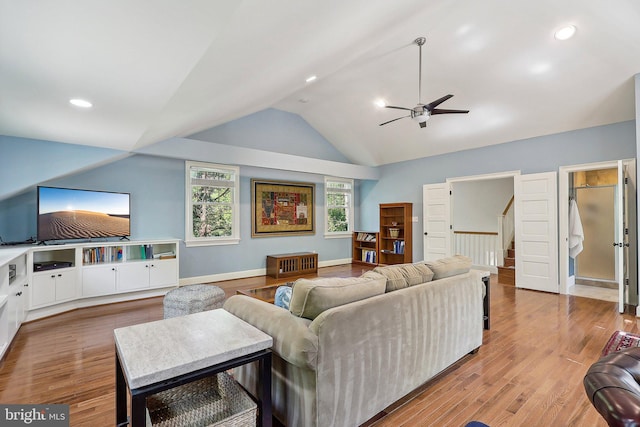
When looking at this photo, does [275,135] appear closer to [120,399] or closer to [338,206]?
[338,206]

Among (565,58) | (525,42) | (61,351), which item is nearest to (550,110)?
(565,58)

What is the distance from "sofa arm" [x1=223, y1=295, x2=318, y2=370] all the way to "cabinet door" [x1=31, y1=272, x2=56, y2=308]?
3.33 meters

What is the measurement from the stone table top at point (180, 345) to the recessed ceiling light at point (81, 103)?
1.96 meters

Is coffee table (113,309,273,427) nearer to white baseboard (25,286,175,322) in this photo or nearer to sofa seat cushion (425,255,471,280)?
sofa seat cushion (425,255,471,280)

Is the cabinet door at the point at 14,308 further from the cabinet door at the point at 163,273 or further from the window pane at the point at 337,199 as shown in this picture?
the window pane at the point at 337,199

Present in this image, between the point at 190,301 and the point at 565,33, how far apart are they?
5194 millimetres

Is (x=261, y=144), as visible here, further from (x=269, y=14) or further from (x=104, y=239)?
(x=269, y=14)

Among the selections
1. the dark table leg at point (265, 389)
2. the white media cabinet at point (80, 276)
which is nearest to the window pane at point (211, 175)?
the white media cabinet at point (80, 276)

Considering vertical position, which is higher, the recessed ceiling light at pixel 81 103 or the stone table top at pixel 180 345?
the recessed ceiling light at pixel 81 103

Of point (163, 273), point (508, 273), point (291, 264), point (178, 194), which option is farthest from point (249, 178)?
point (508, 273)

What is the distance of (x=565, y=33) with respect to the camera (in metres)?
3.59

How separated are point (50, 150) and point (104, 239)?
55.6 inches

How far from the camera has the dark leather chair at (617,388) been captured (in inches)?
27.1

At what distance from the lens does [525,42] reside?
3.83m
